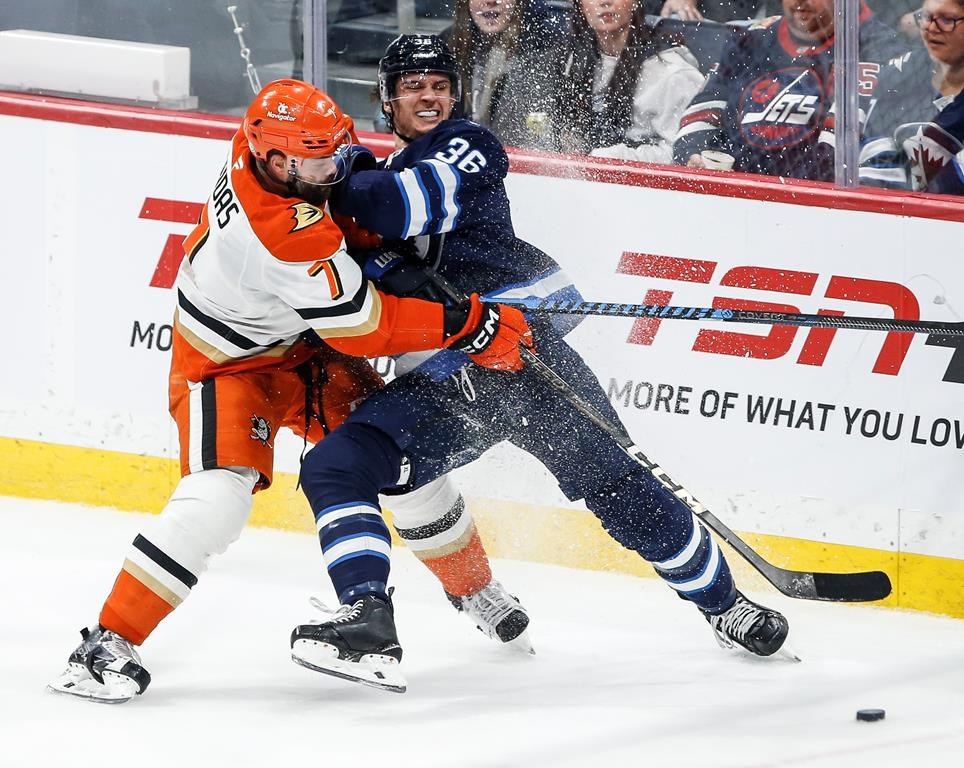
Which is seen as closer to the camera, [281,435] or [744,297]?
[744,297]

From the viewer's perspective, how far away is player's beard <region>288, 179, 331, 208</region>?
284 cm

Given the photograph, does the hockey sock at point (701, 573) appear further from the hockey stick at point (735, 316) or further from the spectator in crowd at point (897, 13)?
the spectator in crowd at point (897, 13)

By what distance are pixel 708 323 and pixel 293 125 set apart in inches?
46.8

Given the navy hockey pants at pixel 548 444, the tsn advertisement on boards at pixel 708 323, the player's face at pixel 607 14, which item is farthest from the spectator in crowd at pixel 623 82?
the navy hockey pants at pixel 548 444

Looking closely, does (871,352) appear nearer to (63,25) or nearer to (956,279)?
(956,279)

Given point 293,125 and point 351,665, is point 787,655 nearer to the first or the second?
point 351,665

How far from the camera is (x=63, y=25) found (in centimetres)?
407

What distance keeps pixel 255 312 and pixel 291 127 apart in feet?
1.13

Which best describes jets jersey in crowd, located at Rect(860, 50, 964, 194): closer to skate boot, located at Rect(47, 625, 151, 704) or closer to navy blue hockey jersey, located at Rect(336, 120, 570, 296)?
navy blue hockey jersey, located at Rect(336, 120, 570, 296)

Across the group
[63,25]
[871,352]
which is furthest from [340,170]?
[63,25]

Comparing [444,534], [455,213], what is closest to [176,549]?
[444,534]

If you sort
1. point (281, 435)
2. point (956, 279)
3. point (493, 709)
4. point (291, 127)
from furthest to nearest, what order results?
point (281, 435), point (956, 279), point (493, 709), point (291, 127)

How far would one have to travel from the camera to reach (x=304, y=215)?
9.09 ft

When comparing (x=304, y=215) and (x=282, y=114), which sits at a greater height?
(x=282, y=114)
